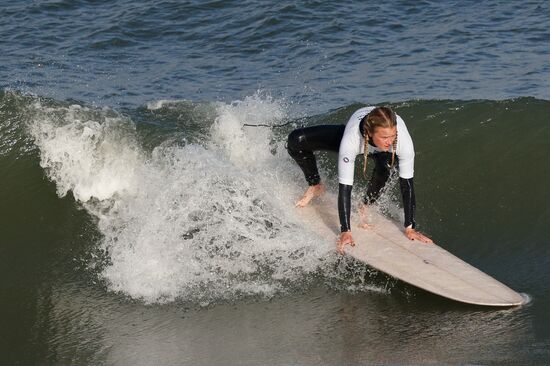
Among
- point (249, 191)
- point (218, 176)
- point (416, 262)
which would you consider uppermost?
point (218, 176)

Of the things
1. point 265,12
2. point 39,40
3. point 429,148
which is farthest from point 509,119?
point 39,40

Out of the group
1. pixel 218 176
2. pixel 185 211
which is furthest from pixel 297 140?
pixel 185 211

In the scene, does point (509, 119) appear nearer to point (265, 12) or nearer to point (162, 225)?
point (162, 225)

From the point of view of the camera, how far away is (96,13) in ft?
52.6

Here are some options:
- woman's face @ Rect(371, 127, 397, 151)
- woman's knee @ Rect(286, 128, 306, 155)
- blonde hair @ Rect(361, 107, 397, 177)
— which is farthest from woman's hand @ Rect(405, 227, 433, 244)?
woman's knee @ Rect(286, 128, 306, 155)

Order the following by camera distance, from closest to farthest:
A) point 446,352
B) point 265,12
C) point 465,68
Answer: point 446,352 → point 465,68 → point 265,12

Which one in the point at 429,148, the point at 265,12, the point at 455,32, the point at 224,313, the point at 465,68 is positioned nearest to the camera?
the point at 224,313

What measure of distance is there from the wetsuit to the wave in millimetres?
443

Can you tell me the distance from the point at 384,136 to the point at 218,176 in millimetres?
1940

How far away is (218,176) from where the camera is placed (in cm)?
784

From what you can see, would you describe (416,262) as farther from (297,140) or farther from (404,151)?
(297,140)

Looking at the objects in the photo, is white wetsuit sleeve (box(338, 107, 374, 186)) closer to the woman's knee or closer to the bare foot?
the woman's knee

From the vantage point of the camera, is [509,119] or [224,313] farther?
[509,119]

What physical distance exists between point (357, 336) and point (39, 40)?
33.6ft
